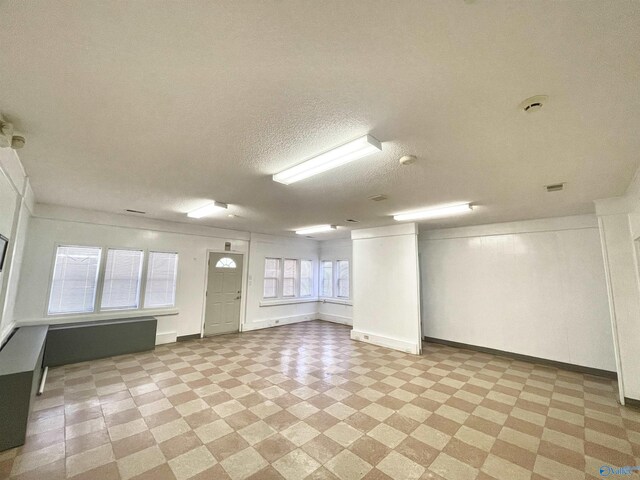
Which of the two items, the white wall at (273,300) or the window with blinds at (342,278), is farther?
the window with blinds at (342,278)

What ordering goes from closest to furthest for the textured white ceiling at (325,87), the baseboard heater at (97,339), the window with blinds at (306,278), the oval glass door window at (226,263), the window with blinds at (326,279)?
the textured white ceiling at (325,87) → the baseboard heater at (97,339) → the oval glass door window at (226,263) → the window with blinds at (306,278) → the window with blinds at (326,279)

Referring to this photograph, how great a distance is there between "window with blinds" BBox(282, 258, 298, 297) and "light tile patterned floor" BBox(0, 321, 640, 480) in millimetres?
3569

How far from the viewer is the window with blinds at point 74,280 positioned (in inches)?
183

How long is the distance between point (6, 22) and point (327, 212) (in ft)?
12.9

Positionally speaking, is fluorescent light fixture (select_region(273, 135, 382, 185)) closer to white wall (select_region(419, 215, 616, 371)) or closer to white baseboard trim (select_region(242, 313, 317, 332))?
white wall (select_region(419, 215, 616, 371))

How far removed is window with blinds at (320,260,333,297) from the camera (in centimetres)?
895

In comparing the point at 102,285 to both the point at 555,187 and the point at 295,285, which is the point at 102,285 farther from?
the point at 555,187

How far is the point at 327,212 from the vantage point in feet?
15.6

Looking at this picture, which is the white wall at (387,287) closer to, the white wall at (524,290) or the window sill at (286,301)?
the white wall at (524,290)

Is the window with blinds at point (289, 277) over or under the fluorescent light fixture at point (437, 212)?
under

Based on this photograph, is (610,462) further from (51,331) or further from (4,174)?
(51,331)

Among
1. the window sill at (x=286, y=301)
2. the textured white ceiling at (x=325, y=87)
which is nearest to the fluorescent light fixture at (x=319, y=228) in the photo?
the window sill at (x=286, y=301)

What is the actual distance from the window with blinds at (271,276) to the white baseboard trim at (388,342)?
2802 millimetres

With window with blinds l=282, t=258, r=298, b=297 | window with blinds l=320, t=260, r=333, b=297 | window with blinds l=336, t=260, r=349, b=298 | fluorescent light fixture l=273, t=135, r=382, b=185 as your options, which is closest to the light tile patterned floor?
fluorescent light fixture l=273, t=135, r=382, b=185
